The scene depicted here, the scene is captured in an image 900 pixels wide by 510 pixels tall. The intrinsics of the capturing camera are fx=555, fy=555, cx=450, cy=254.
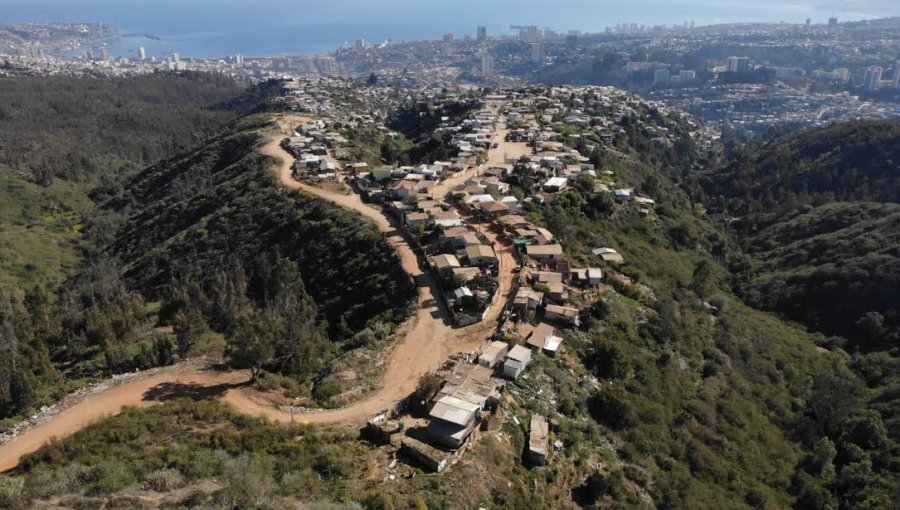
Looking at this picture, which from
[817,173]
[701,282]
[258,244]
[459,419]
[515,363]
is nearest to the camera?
[459,419]

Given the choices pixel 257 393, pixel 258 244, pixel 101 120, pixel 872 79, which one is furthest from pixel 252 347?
pixel 872 79

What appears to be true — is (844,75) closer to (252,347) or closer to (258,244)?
(258,244)

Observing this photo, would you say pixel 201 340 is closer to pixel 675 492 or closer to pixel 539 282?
pixel 539 282

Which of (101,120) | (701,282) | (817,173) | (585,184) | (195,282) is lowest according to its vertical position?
(817,173)

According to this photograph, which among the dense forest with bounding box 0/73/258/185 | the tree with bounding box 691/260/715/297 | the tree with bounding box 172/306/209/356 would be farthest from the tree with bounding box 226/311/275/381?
the dense forest with bounding box 0/73/258/185

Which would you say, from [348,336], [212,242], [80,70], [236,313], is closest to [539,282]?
[348,336]

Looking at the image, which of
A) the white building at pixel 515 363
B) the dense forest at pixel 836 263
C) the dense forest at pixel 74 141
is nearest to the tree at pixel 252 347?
the white building at pixel 515 363
